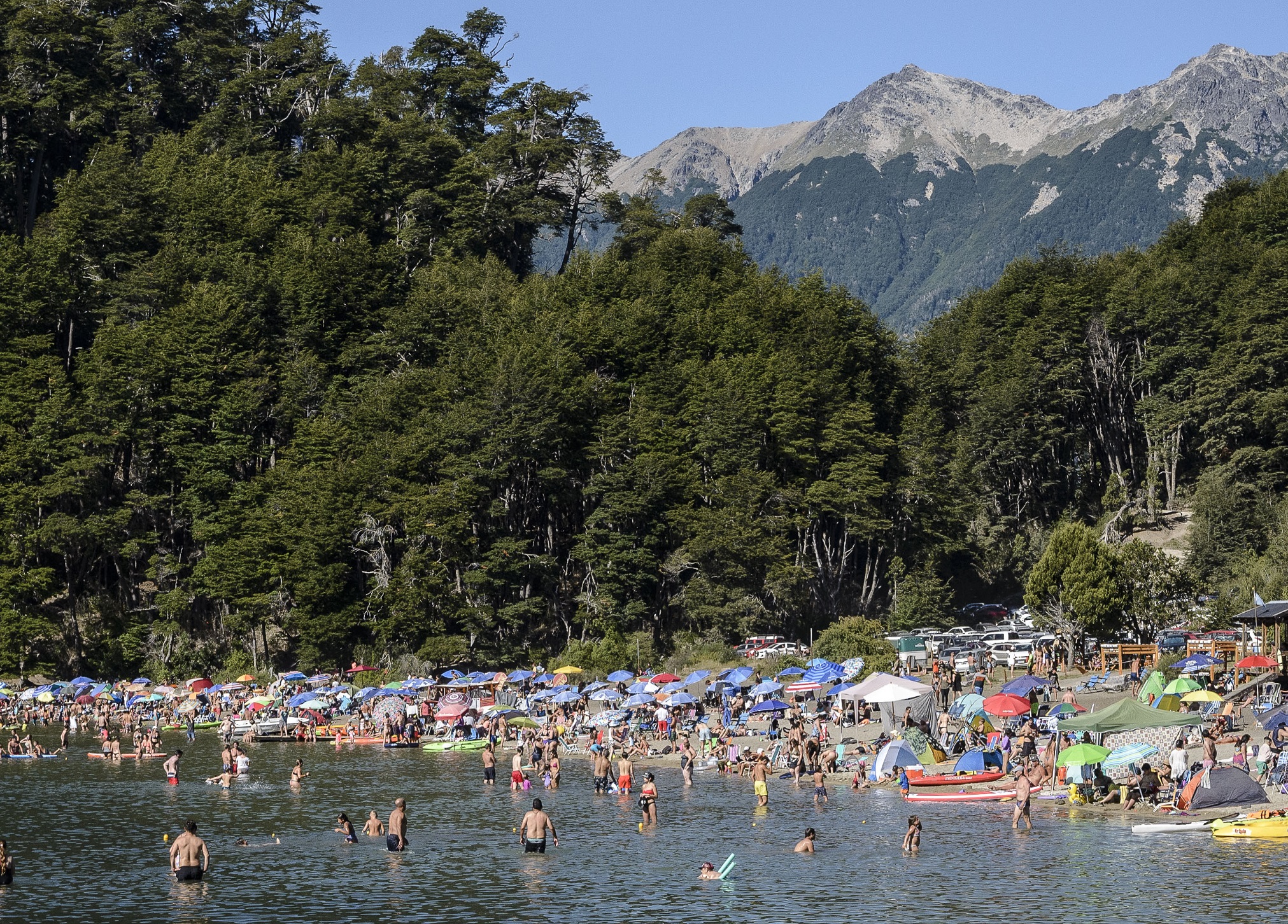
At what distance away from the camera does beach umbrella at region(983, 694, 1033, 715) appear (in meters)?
41.1

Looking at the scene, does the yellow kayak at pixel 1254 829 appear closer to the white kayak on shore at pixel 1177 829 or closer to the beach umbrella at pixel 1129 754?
the white kayak on shore at pixel 1177 829

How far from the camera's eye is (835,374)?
80812mm

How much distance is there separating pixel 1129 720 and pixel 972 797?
467 centimetres

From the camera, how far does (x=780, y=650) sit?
214 feet

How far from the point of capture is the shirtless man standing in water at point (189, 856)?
29.3 meters

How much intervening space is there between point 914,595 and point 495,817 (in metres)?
40.1

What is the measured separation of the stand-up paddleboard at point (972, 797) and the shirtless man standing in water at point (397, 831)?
1391 cm

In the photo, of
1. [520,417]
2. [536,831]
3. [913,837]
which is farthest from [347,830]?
[520,417]

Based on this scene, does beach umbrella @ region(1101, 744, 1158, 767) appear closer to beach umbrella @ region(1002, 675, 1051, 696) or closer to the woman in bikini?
beach umbrella @ region(1002, 675, 1051, 696)

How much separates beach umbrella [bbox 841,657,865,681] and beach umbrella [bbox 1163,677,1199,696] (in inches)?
511

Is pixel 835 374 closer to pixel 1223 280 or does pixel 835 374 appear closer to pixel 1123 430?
pixel 1123 430

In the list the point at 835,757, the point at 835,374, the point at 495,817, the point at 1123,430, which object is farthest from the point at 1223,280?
the point at 495,817

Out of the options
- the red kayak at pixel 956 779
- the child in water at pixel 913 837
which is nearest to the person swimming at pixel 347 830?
the child in water at pixel 913 837

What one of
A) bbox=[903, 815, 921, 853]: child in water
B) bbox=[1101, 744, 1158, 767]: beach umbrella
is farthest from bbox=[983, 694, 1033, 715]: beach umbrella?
bbox=[903, 815, 921, 853]: child in water
